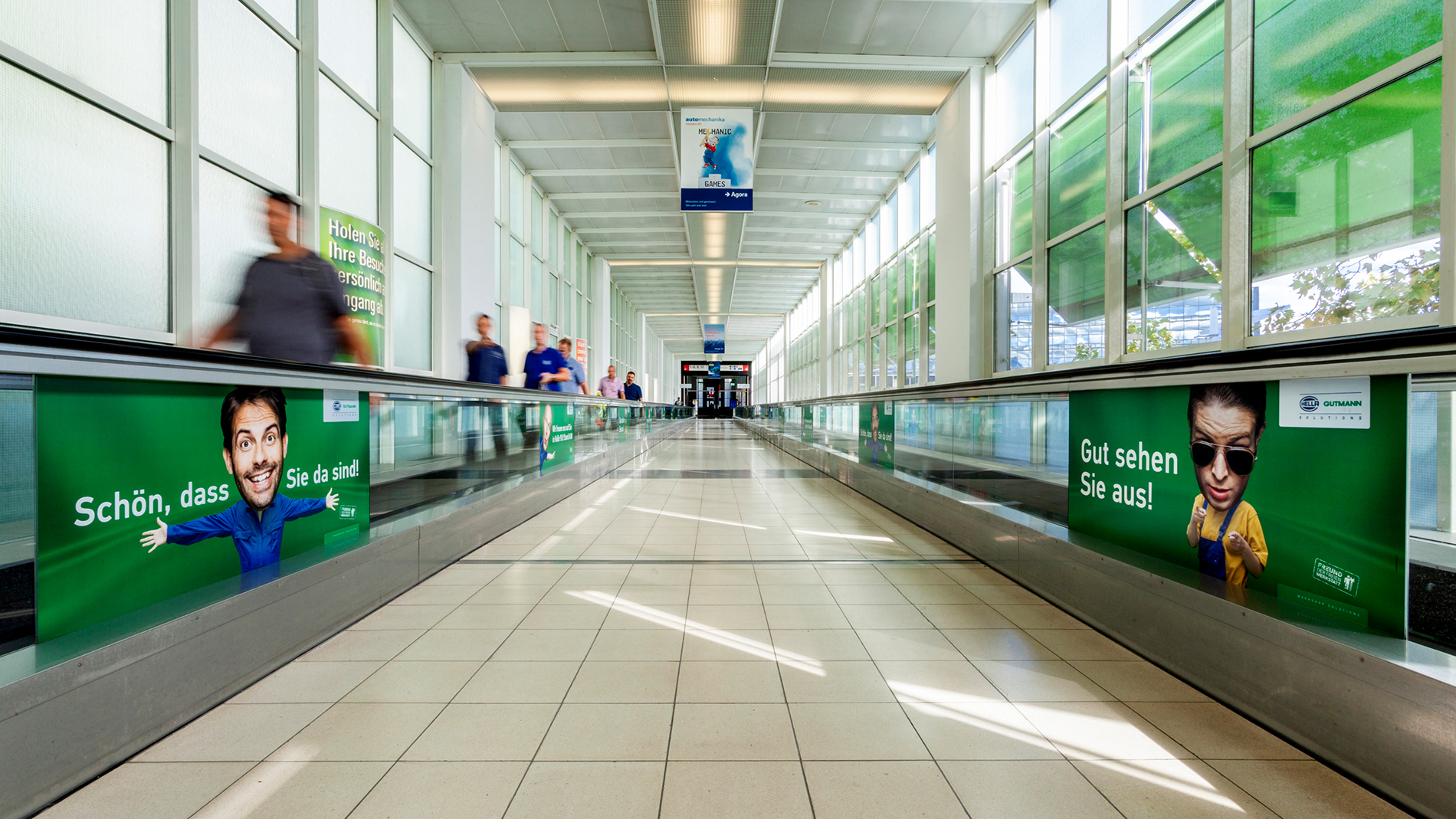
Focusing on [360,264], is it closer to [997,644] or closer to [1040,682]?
[997,644]

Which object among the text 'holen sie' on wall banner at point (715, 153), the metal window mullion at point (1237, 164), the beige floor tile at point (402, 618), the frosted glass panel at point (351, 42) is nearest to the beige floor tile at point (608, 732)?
the beige floor tile at point (402, 618)

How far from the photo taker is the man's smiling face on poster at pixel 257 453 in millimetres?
2326

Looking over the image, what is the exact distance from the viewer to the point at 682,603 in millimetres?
3207

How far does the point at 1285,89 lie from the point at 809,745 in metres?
6.89

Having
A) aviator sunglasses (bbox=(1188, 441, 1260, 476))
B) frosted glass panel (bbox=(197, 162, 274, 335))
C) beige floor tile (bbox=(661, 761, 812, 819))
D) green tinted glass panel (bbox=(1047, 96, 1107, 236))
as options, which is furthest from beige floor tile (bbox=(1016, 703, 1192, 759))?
green tinted glass panel (bbox=(1047, 96, 1107, 236))

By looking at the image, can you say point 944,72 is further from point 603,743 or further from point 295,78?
point 603,743

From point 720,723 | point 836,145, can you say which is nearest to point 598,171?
point 836,145

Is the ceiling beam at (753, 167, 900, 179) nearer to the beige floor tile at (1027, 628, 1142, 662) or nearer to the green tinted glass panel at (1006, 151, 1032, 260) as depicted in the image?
the green tinted glass panel at (1006, 151, 1032, 260)

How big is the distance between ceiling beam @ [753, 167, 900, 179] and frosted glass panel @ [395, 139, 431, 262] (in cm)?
749

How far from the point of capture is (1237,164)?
532cm

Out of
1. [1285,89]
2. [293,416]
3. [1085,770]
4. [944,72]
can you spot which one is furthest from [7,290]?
[944,72]

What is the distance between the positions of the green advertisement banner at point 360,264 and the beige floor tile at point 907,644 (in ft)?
21.4

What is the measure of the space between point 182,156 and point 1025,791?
7380 mm

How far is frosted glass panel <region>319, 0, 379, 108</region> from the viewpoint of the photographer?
22.1 ft
